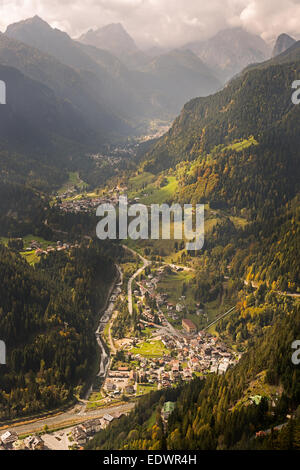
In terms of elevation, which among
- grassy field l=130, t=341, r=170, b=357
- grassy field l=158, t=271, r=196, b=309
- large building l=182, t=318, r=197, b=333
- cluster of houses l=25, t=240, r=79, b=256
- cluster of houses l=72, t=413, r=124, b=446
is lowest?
cluster of houses l=72, t=413, r=124, b=446

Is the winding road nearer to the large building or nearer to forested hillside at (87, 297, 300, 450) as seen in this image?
the large building

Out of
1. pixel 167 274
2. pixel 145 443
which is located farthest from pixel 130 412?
pixel 167 274

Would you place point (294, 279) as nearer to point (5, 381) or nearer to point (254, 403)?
point (254, 403)

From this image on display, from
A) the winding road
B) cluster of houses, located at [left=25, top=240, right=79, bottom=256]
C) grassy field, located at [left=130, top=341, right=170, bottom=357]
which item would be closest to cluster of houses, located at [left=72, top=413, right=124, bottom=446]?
grassy field, located at [left=130, top=341, right=170, bottom=357]
